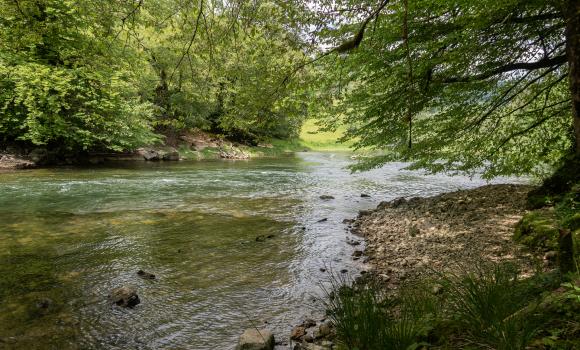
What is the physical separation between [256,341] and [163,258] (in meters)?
3.93

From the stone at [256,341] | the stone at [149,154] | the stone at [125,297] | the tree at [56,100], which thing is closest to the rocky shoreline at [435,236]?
the stone at [256,341]

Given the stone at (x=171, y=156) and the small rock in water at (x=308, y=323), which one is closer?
the small rock in water at (x=308, y=323)

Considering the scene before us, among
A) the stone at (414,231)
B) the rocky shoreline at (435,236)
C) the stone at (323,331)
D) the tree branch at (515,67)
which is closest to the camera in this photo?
the stone at (323,331)

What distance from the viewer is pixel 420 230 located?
8391 millimetres

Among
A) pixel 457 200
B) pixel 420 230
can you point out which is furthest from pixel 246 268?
pixel 457 200

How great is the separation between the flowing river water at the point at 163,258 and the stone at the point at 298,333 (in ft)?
0.46

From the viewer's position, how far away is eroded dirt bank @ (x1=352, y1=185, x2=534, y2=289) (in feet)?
19.7

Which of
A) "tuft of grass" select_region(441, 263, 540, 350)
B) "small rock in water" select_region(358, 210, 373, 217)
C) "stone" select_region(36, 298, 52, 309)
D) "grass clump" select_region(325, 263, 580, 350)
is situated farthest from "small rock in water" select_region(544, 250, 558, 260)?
"stone" select_region(36, 298, 52, 309)

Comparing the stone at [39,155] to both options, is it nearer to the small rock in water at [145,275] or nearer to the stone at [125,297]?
the small rock in water at [145,275]

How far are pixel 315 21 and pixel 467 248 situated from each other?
467 cm

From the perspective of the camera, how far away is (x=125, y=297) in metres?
5.40

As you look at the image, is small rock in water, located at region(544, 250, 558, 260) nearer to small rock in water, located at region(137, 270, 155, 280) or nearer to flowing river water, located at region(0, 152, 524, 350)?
flowing river water, located at region(0, 152, 524, 350)

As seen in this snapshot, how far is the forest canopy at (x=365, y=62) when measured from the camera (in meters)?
4.43

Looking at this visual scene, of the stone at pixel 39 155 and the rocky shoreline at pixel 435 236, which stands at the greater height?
the stone at pixel 39 155
